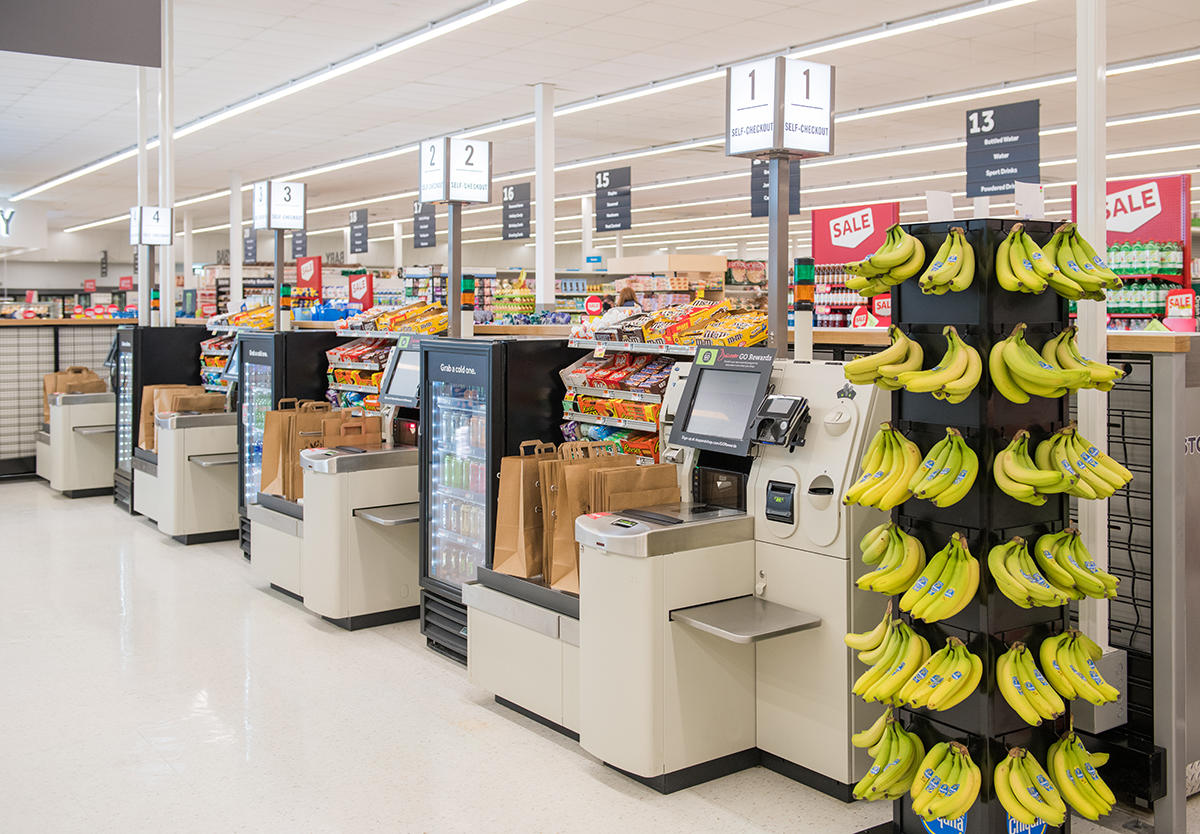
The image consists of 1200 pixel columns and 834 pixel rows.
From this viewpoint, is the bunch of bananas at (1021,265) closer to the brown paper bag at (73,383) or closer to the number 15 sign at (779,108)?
the number 15 sign at (779,108)

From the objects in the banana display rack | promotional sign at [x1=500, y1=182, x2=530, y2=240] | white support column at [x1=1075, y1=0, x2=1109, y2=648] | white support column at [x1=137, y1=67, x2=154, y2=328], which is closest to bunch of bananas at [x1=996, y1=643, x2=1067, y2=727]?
the banana display rack

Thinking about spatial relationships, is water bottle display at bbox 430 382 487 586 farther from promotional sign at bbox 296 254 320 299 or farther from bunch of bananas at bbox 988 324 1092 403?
promotional sign at bbox 296 254 320 299

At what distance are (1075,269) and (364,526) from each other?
3725 mm

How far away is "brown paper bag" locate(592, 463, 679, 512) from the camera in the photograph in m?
3.87

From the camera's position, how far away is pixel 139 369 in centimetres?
866

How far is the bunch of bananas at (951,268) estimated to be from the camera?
2.84m

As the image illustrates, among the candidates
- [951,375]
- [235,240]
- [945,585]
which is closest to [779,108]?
[951,375]

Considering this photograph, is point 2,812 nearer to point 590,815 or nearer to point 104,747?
point 104,747

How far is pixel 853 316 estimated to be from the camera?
10.1m

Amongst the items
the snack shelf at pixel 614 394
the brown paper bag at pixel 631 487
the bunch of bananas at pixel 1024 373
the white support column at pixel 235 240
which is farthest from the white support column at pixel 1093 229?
the white support column at pixel 235 240

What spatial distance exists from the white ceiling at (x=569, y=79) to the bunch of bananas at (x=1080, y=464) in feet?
16.2

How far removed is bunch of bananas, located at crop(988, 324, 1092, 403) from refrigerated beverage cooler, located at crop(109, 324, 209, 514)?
7.29 m

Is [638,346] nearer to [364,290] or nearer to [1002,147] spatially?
[1002,147]

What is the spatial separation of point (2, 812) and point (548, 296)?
28.1 ft
